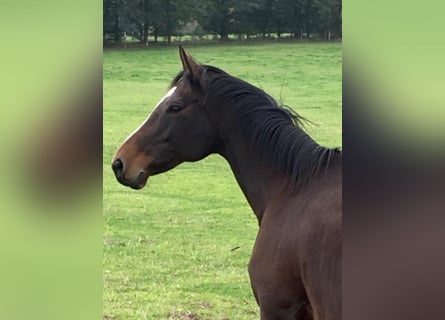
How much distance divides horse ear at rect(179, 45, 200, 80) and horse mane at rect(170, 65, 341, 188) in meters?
0.02

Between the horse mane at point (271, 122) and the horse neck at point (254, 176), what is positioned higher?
the horse mane at point (271, 122)

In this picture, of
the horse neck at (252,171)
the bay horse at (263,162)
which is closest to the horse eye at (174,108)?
the bay horse at (263,162)

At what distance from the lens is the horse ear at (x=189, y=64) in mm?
1660

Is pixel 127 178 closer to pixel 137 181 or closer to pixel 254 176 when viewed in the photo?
pixel 137 181

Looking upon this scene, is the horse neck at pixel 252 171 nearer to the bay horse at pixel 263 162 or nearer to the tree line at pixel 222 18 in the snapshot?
the bay horse at pixel 263 162

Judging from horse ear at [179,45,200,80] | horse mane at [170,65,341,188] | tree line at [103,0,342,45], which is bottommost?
horse mane at [170,65,341,188]

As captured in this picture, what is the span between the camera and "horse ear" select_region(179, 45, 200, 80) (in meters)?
1.66

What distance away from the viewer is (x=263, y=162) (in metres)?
1.85

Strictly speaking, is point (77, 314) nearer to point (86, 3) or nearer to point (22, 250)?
point (22, 250)

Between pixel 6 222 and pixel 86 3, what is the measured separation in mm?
458

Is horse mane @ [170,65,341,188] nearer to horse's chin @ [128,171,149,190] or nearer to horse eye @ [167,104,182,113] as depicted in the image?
horse eye @ [167,104,182,113]

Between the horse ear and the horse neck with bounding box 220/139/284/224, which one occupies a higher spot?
the horse ear

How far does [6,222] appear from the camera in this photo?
1228mm

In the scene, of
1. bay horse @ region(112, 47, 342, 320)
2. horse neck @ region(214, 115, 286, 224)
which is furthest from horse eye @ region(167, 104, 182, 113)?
horse neck @ region(214, 115, 286, 224)
